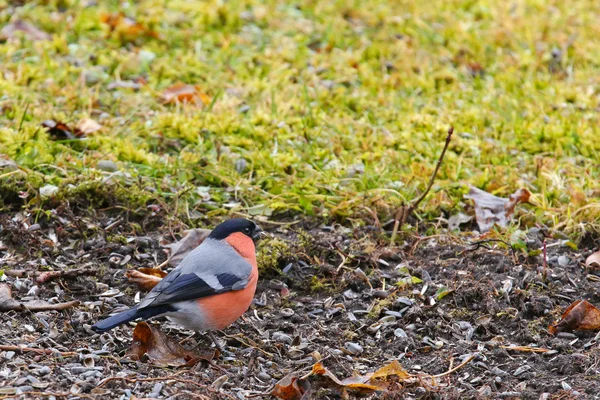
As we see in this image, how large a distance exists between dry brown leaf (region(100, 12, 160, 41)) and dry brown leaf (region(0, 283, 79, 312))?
11.9ft

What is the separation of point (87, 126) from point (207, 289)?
221 cm

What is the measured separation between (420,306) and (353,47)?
12.7 ft

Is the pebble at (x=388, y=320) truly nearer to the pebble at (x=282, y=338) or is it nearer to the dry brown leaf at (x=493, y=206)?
the pebble at (x=282, y=338)

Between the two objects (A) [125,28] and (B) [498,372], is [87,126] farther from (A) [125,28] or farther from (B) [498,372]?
(B) [498,372]

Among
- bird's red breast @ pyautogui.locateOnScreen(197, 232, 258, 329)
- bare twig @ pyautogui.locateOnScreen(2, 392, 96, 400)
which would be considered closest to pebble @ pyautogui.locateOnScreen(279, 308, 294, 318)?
bird's red breast @ pyautogui.locateOnScreen(197, 232, 258, 329)

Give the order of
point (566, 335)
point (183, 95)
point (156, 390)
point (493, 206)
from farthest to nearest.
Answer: point (183, 95), point (493, 206), point (566, 335), point (156, 390)

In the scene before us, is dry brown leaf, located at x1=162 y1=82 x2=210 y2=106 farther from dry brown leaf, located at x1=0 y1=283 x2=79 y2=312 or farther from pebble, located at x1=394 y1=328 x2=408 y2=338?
pebble, located at x1=394 y1=328 x2=408 y2=338

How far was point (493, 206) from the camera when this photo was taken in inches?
194

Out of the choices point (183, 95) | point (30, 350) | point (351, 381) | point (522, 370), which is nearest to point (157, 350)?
point (30, 350)

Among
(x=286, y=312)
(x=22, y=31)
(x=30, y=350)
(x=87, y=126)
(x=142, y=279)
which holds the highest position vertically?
(x=22, y=31)

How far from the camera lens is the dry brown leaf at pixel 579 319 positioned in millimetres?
3770

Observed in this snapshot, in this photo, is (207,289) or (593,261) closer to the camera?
(207,289)

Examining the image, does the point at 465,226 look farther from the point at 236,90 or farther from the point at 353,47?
the point at 353,47

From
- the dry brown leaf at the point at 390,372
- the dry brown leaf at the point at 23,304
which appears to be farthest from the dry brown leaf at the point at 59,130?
the dry brown leaf at the point at 390,372
